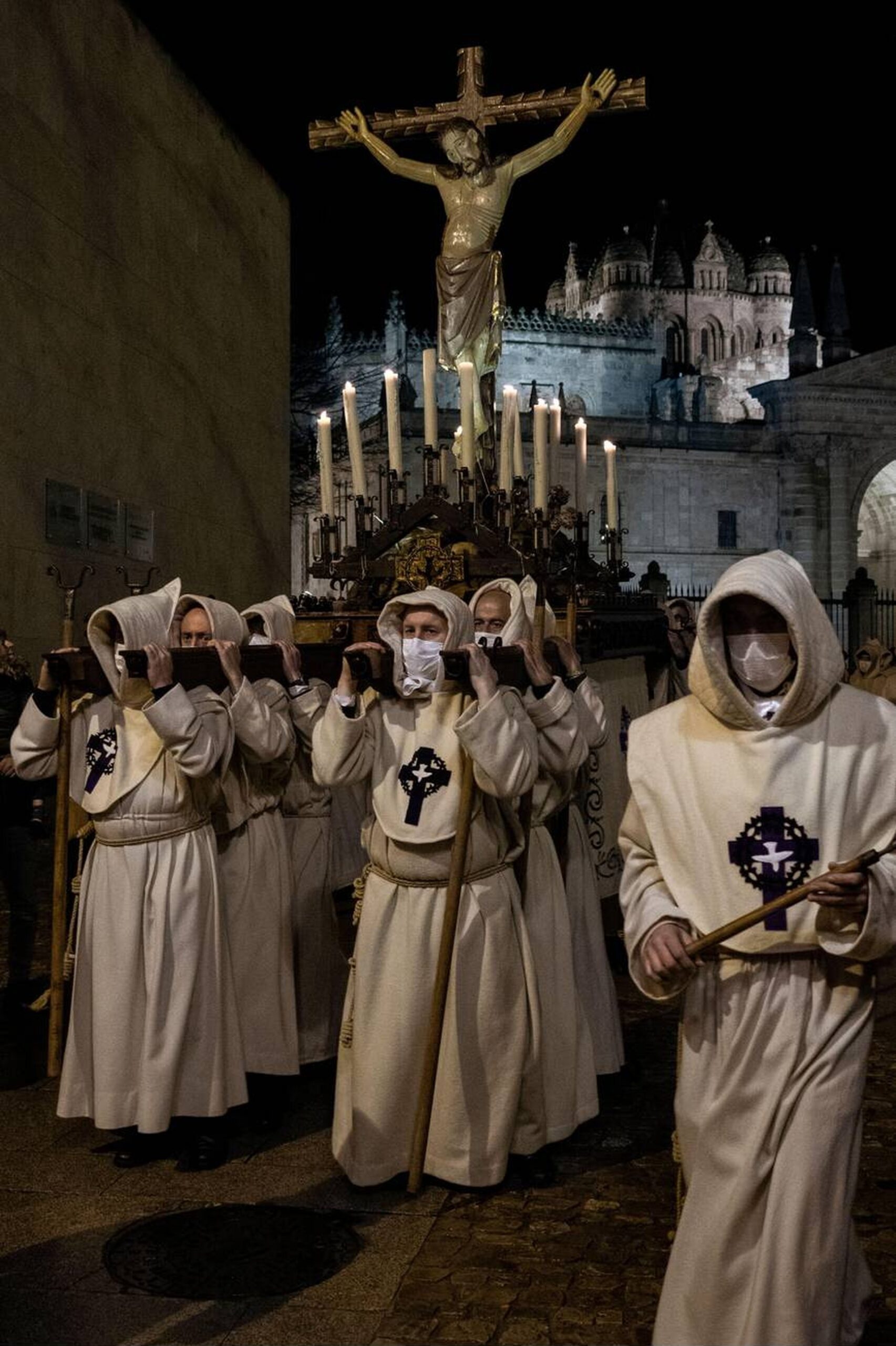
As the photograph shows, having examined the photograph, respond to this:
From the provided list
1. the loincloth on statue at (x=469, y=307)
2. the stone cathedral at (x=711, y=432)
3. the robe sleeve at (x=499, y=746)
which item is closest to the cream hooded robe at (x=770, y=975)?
the robe sleeve at (x=499, y=746)

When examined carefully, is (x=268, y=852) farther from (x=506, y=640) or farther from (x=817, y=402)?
(x=817, y=402)

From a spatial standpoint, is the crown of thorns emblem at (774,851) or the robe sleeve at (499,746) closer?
the crown of thorns emblem at (774,851)

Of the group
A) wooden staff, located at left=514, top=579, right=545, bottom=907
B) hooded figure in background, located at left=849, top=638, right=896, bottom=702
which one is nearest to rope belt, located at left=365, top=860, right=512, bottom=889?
wooden staff, located at left=514, top=579, right=545, bottom=907

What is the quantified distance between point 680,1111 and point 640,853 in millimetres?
668

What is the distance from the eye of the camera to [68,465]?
38.0 feet

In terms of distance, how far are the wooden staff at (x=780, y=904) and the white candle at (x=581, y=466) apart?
4697mm

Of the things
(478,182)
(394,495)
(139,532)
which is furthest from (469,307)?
(139,532)

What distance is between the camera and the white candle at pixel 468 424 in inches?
294

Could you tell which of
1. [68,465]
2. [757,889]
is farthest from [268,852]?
[68,465]

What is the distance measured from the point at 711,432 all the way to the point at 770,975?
172ft

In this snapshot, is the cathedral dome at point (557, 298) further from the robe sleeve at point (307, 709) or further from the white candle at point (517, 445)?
the robe sleeve at point (307, 709)

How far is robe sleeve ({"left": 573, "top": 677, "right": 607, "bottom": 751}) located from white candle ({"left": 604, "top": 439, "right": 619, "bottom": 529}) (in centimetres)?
228

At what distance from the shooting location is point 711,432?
54.2m

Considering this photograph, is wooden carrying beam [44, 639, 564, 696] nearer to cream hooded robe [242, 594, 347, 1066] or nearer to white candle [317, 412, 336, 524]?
cream hooded robe [242, 594, 347, 1066]
